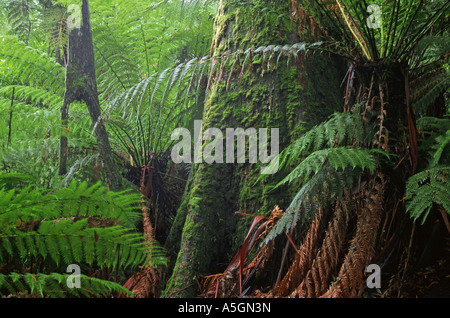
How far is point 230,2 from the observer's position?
1679 millimetres

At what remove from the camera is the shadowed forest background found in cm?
115

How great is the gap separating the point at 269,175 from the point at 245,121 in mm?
331

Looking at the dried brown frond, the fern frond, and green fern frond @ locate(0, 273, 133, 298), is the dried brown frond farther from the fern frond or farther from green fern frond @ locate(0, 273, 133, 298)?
green fern frond @ locate(0, 273, 133, 298)

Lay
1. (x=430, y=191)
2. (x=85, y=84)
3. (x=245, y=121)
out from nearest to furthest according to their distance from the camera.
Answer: (x=430, y=191), (x=245, y=121), (x=85, y=84)

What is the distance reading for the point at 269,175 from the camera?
1.62m

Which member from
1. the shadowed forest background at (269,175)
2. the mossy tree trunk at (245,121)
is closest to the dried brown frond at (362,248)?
the shadowed forest background at (269,175)

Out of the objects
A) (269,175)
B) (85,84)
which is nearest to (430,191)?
(269,175)

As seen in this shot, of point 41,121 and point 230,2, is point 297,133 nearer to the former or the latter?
Result: point 230,2

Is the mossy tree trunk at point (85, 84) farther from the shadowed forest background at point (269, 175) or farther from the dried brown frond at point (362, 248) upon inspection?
the dried brown frond at point (362, 248)

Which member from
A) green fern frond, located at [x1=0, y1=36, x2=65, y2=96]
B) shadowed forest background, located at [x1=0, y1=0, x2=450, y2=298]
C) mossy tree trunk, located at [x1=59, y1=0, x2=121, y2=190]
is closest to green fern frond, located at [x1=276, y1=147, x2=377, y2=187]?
shadowed forest background, located at [x1=0, y1=0, x2=450, y2=298]

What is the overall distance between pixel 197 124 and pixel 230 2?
739 millimetres

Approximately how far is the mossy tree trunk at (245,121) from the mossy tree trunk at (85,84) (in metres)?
0.50

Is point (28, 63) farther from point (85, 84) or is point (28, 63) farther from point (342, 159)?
point (342, 159)

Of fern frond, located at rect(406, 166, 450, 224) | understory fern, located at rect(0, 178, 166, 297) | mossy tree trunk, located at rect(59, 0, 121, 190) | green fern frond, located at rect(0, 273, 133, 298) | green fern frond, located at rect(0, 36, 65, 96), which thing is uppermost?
green fern frond, located at rect(0, 36, 65, 96)
